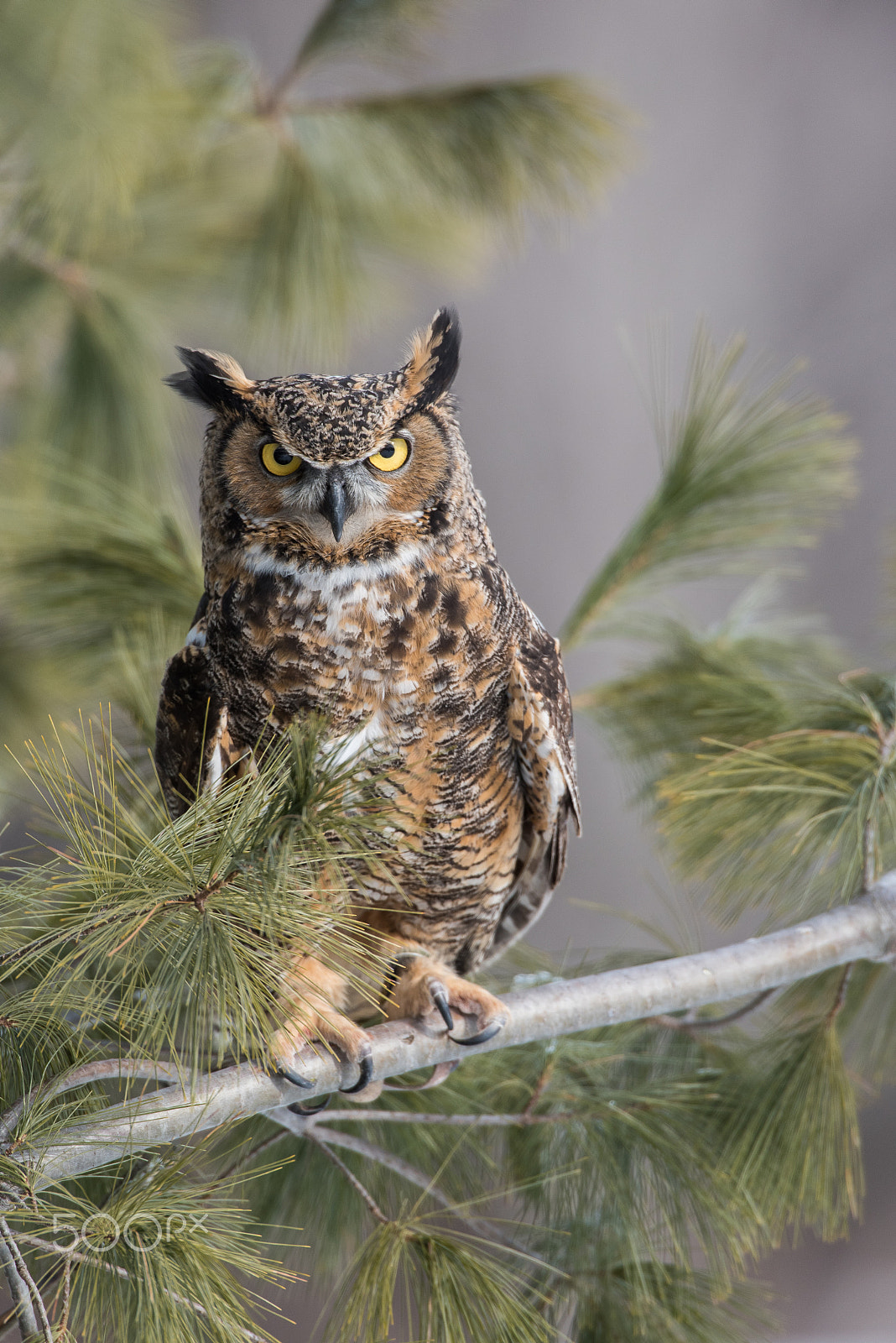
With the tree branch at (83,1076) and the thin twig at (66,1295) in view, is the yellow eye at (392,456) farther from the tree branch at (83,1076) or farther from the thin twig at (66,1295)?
the thin twig at (66,1295)

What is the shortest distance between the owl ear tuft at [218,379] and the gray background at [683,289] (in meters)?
1.49

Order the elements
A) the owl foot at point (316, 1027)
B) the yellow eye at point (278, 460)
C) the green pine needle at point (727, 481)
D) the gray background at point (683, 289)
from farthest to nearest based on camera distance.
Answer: the gray background at point (683, 289)
the green pine needle at point (727, 481)
the yellow eye at point (278, 460)
the owl foot at point (316, 1027)

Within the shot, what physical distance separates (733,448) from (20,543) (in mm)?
769

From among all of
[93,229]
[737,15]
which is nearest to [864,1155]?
[93,229]

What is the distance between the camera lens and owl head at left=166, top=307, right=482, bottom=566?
69cm

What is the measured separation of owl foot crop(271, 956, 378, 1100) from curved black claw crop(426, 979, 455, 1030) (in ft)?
0.23

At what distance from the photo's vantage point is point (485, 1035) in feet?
2.56

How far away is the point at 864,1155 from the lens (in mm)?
2199

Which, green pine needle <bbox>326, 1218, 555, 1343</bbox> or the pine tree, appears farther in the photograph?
green pine needle <bbox>326, 1218, 555, 1343</bbox>

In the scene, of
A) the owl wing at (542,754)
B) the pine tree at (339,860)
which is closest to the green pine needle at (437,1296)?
the pine tree at (339,860)

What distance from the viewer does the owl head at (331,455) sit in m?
0.69

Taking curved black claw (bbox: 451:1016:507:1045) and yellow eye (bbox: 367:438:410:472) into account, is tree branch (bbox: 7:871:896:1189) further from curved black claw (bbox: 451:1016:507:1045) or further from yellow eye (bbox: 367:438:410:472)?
yellow eye (bbox: 367:438:410:472)

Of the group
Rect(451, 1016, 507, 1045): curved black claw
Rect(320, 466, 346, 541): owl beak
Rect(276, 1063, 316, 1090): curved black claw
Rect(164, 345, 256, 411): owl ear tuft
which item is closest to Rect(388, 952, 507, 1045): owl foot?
Rect(451, 1016, 507, 1045): curved black claw

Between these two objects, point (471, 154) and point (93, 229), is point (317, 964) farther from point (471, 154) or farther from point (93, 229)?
point (471, 154)
